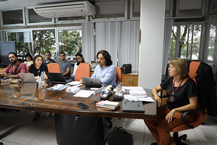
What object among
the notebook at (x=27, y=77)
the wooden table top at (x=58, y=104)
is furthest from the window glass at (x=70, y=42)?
the wooden table top at (x=58, y=104)

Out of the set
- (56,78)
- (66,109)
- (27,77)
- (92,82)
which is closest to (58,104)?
(66,109)

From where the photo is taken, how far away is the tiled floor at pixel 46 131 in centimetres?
218

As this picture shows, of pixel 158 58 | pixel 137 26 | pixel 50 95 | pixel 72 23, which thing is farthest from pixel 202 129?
pixel 72 23

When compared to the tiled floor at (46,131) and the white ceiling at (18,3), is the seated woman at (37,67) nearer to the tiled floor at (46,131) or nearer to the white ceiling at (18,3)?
the tiled floor at (46,131)

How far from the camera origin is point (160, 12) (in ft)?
9.88

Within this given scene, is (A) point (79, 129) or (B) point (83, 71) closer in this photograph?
(A) point (79, 129)

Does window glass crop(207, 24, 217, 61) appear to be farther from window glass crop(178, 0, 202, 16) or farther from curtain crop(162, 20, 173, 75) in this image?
curtain crop(162, 20, 173, 75)

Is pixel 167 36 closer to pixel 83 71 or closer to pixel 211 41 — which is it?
pixel 211 41

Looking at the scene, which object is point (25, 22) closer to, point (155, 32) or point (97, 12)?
point (97, 12)

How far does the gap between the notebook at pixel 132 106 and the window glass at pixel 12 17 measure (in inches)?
231

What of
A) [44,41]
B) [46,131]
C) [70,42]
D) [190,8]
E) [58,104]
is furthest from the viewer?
[44,41]

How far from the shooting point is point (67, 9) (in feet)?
14.1

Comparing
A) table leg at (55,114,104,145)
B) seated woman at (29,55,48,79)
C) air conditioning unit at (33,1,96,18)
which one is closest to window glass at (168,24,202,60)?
air conditioning unit at (33,1,96,18)

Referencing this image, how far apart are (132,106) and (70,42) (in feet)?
14.2
